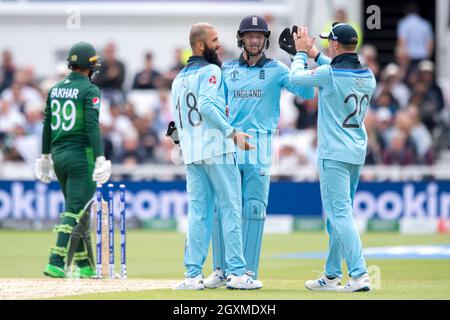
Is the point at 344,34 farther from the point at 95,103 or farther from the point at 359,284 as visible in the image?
the point at 95,103

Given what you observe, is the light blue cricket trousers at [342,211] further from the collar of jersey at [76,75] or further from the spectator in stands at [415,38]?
the spectator in stands at [415,38]

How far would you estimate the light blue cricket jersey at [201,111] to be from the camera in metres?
11.2

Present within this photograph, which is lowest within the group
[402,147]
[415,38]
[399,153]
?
[399,153]

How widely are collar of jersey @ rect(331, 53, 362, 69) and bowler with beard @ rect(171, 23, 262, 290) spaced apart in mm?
1086

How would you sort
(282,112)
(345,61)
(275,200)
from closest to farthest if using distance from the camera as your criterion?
(345,61) < (275,200) < (282,112)

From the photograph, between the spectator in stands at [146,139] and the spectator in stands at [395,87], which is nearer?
the spectator in stands at [146,139]

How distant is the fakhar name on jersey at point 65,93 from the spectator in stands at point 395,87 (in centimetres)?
1145

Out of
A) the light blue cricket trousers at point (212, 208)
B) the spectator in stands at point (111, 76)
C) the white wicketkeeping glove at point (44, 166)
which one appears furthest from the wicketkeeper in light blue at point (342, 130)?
the spectator in stands at point (111, 76)

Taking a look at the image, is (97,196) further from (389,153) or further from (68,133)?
(389,153)

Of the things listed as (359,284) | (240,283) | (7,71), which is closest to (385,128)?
(7,71)

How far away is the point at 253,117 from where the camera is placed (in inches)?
464

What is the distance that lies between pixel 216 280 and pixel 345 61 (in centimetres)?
239
